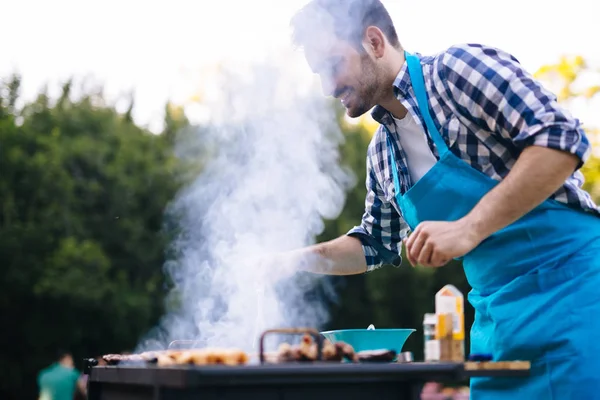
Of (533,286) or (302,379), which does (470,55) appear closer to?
(533,286)

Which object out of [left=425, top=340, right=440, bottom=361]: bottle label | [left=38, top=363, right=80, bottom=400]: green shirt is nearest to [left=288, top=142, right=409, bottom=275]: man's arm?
[left=425, top=340, right=440, bottom=361]: bottle label

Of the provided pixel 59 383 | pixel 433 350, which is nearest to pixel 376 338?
pixel 433 350

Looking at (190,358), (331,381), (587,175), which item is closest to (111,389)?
(190,358)

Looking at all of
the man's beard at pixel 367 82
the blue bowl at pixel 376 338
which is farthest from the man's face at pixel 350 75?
the blue bowl at pixel 376 338

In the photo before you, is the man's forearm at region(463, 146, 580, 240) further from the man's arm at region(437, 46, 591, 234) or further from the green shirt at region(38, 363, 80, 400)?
the green shirt at region(38, 363, 80, 400)

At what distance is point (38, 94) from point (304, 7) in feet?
55.7

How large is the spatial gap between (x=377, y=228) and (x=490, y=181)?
2.36 ft

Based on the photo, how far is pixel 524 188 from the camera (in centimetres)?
184

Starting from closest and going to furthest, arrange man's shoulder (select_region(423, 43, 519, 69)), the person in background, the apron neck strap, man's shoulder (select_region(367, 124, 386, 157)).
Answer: man's shoulder (select_region(423, 43, 519, 69))
the apron neck strap
man's shoulder (select_region(367, 124, 386, 157))
the person in background

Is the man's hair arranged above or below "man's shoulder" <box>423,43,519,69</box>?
above

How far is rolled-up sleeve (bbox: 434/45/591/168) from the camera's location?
6.04 feet

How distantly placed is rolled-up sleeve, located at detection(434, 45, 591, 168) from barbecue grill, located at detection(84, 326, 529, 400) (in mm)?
557

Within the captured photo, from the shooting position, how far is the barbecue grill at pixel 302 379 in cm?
154

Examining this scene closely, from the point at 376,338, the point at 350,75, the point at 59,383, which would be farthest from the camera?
the point at 59,383
